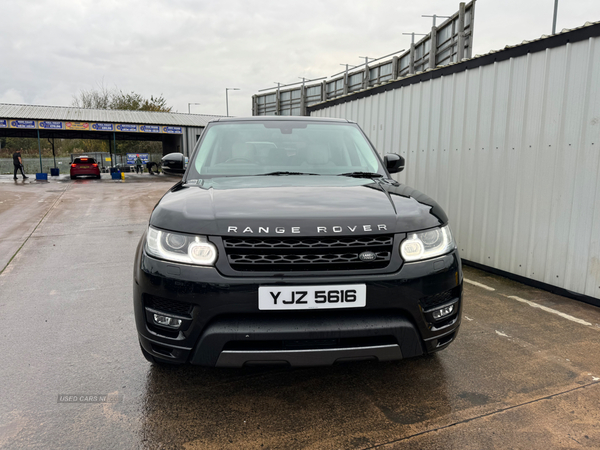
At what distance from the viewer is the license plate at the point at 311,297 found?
84.0 inches

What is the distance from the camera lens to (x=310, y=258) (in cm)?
220

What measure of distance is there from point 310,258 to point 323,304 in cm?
23

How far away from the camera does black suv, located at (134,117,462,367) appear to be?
2.14 meters

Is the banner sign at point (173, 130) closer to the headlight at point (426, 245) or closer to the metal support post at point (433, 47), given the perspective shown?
the metal support post at point (433, 47)

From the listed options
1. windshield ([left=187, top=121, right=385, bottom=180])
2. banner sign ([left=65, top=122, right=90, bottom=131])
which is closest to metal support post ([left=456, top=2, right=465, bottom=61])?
windshield ([left=187, top=121, right=385, bottom=180])

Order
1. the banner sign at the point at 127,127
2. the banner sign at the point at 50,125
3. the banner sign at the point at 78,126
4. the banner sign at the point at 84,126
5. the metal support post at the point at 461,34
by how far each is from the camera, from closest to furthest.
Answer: the metal support post at the point at 461,34 → the banner sign at the point at 84,126 → the banner sign at the point at 50,125 → the banner sign at the point at 78,126 → the banner sign at the point at 127,127

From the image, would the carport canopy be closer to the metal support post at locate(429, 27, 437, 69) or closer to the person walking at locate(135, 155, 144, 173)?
the person walking at locate(135, 155, 144, 173)

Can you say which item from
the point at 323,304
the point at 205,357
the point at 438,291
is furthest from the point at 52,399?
the point at 438,291

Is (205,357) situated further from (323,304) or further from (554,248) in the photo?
(554,248)

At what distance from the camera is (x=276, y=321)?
84.7 inches

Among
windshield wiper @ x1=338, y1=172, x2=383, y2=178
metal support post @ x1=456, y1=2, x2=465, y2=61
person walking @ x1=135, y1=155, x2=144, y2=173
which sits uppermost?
metal support post @ x1=456, y1=2, x2=465, y2=61

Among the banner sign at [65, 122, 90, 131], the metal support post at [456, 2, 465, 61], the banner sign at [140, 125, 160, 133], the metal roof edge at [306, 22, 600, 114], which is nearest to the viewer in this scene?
the metal roof edge at [306, 22, 600, 114]

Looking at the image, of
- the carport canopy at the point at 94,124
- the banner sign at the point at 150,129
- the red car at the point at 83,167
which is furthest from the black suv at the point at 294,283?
the banner sign at the point at 150,129

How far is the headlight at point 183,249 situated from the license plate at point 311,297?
32cm
